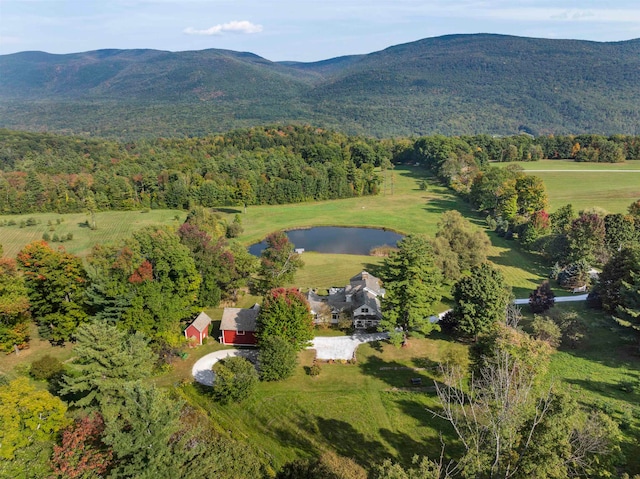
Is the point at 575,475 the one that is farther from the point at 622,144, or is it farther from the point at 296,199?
the point at 622,144

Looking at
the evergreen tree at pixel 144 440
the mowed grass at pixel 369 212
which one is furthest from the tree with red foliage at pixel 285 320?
the mowed grass at pixel 369 212

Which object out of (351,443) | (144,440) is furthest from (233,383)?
(144,440)

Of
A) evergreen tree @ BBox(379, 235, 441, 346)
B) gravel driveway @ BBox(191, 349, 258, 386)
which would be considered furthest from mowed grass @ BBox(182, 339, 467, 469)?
evergreen tree @ BBox(379, 235, 441, 346)

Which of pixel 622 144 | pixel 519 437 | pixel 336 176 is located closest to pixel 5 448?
pixel 519 437

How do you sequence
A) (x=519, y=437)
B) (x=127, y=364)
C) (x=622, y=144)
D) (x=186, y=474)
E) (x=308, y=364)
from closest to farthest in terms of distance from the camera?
(x=519, y=437), (x=186, y=474), (x=127, y=364), (x=308, y=364), (x=622, y=144)

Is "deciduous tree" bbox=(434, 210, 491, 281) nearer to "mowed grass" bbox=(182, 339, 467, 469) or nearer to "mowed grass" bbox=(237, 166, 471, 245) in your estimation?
"mowed grass" bbox=(182, 339, 467, 469)

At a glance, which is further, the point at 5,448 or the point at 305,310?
the point at 305,310
